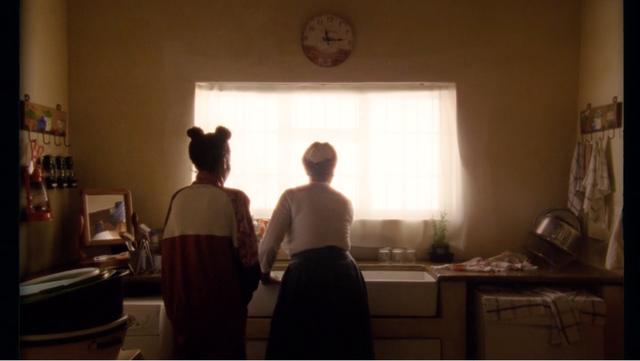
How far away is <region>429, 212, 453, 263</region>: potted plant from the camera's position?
2.60m

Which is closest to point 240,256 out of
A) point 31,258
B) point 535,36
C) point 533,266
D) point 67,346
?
→ point 67,346

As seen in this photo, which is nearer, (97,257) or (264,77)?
(97,257)

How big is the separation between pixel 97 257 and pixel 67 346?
5.20 feet

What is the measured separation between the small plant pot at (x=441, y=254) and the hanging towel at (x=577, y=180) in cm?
70

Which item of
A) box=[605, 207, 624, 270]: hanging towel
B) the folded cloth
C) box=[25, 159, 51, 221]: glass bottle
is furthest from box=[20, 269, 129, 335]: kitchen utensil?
box=[605, 207, 624, 270]: hanging towel

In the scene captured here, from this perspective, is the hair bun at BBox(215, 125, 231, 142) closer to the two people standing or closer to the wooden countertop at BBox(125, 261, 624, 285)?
the two people standing

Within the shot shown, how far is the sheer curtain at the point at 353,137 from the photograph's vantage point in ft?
8.83

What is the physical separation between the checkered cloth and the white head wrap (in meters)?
0.98

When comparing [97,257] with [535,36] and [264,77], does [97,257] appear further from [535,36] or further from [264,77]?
[535,36]

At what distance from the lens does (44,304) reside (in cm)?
92

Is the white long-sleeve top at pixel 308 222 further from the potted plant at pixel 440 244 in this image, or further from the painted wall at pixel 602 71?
the painted wall at pixel 602 71

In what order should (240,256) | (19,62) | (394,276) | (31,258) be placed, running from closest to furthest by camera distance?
1. (19,62)
2. (240,256)
3. (31,258)
4. (394,276)

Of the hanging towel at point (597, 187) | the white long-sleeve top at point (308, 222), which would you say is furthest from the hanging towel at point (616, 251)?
the white long-sleeve top at point (308, 222)

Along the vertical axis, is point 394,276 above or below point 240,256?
below
